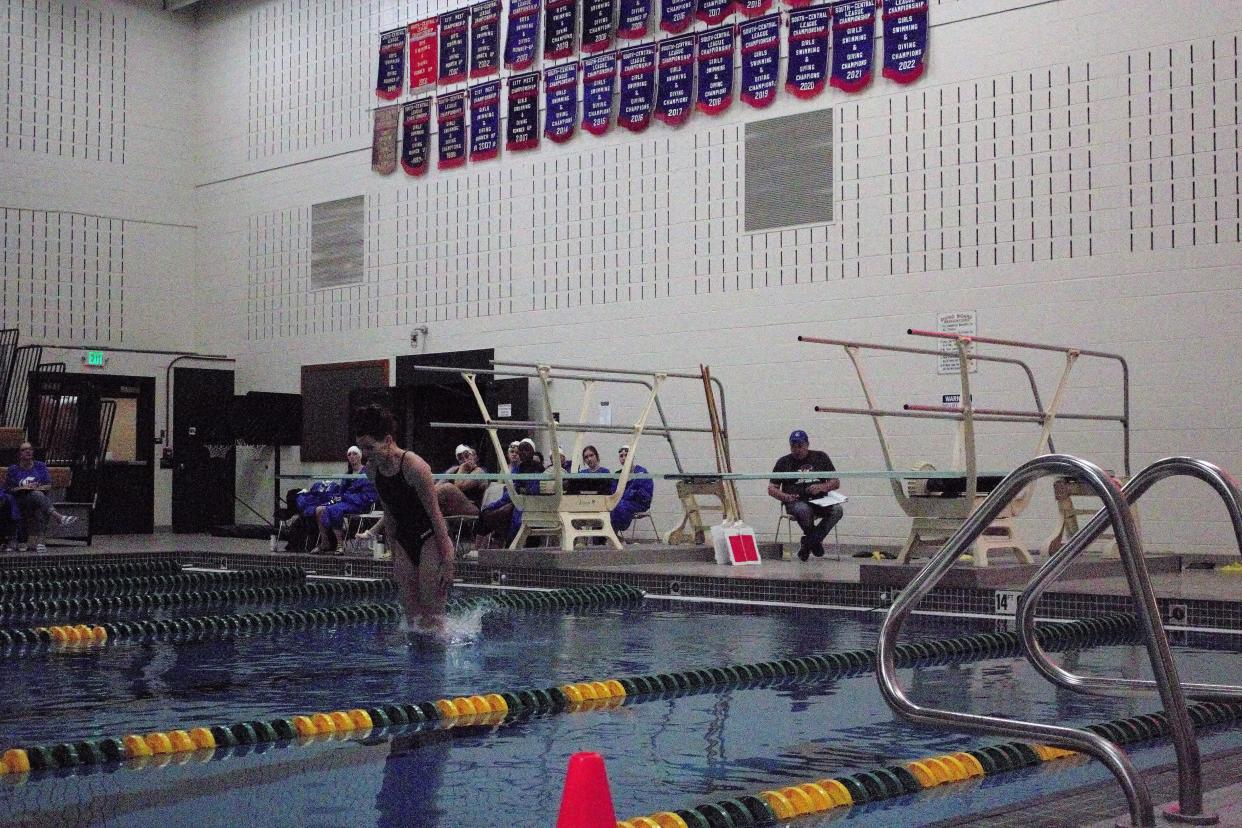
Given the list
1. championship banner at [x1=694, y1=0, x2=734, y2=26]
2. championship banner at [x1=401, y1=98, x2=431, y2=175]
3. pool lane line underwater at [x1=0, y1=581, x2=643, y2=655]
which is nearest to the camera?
pool lane line underwater at [x1=0, y1=581, x2=643, y2=655]

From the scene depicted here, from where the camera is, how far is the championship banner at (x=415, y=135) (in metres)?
16.9

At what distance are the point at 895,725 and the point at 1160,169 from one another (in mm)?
7730

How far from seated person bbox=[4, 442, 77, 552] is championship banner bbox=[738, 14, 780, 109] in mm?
8106

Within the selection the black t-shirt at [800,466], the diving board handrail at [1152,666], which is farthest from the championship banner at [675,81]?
the diving board handrail at [1152,666]

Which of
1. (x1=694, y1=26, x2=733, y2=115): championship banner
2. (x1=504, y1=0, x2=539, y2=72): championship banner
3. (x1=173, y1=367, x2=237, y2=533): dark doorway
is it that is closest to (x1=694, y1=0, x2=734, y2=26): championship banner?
(x1=694, y1=26, x2=733, y2=115): championship banner

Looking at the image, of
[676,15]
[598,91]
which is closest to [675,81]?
[676,15]

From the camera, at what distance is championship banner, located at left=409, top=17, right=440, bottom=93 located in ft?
55.1

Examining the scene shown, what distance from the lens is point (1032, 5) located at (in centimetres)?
1226

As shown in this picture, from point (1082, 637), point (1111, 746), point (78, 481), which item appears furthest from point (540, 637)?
point (78, 481)

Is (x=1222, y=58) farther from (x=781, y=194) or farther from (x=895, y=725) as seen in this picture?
(x=895, y=725)

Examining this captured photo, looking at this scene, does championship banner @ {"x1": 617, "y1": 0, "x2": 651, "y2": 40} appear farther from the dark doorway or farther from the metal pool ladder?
the metal pool ladder

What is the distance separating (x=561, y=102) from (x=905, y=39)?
421 cm

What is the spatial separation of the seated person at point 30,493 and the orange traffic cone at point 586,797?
12696mm

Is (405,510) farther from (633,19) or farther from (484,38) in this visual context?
(484,38)
